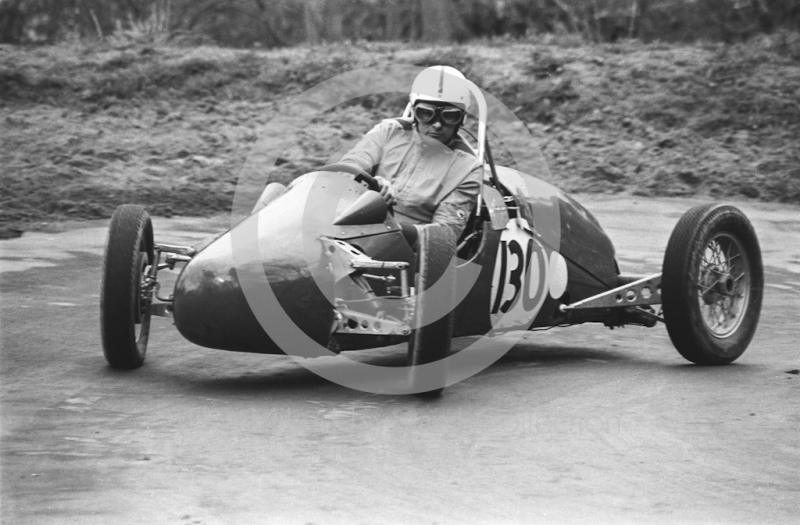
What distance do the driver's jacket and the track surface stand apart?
1.00 meters

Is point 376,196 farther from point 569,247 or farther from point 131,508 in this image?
point 131,508

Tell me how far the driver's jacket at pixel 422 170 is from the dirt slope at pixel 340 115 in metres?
6.62

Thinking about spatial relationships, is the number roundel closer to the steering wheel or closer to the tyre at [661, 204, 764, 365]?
the tyre at [661, 204, 764, 365]

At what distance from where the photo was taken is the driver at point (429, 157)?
7.67 m

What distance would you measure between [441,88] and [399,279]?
143cm

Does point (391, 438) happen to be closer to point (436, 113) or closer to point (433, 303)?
point (433, 303)

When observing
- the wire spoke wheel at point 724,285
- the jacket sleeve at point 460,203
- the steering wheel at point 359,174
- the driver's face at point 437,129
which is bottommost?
the wire spoke wheel at point 724,285

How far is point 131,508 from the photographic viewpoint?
5008mm

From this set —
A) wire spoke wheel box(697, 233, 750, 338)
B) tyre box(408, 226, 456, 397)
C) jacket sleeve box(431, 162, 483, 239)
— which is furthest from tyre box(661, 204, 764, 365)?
tyre box(408, 226, 456, 397)

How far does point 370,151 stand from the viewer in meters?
7.95

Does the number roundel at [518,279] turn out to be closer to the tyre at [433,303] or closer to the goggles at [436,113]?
the goggles at [436,113]

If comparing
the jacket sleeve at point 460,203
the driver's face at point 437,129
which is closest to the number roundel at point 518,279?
the jacket sleeve at point 460,203

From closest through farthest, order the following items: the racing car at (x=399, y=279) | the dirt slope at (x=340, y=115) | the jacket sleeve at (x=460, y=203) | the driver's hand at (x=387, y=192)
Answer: the racing car at (x=399, y=279), the driver's hand at (x=387, y=192), the jacket sleeve at (x=460, y=203), the dirt slope at (x=340, y=115)

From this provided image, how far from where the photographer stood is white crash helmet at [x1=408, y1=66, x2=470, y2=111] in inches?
311
